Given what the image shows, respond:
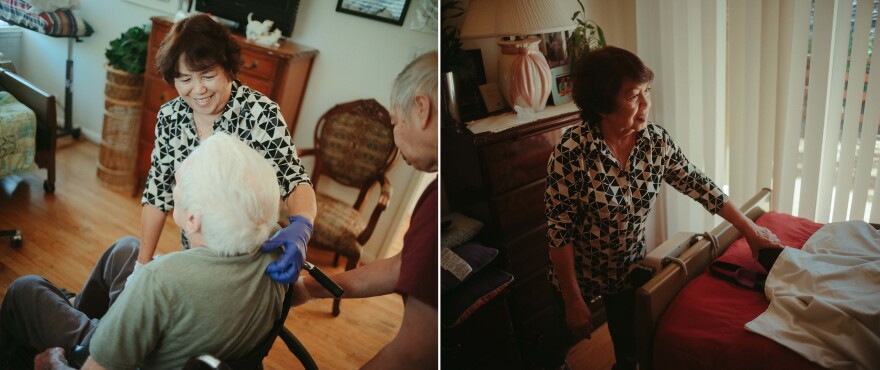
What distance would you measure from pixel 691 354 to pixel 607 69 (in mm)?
474

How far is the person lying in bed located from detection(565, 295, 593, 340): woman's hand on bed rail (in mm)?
556

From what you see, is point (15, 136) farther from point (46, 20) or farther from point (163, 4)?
point (163, 4)

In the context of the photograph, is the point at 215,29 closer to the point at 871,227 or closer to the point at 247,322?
the point at 247,322

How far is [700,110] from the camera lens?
1096mm

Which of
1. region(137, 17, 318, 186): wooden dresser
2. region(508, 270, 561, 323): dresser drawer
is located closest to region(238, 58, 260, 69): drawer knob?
region(137, 17, 318, 186): wooden dresser

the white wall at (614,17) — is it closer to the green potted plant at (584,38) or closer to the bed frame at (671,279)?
the green potted plant at (584,38)

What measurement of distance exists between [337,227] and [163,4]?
537 millimetres

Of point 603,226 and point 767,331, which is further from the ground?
point 603,226

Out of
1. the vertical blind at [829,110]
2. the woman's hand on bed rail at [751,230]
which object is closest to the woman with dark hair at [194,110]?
the woman's hand on bed rail at [751,230]

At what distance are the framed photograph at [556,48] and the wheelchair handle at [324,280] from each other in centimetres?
59

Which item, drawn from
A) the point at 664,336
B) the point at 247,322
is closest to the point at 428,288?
the point at 247,322

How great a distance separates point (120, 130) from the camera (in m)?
1.14

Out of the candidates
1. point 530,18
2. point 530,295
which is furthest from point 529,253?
point 530,18

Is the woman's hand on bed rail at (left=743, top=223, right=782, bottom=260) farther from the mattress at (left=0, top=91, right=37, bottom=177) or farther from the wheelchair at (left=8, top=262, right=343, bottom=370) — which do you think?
the mattress at (left=0, top=91, right=37, bottom=177)
